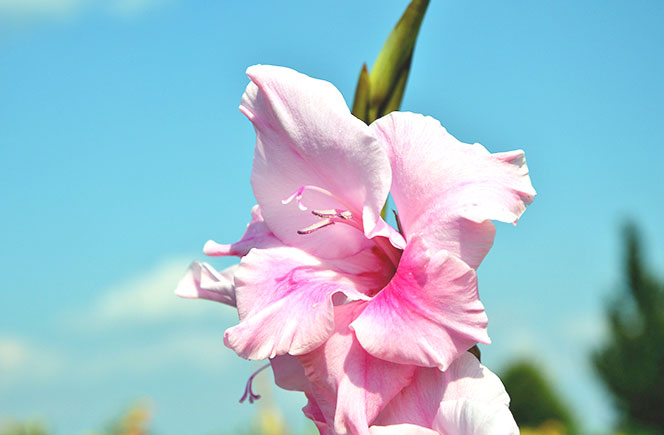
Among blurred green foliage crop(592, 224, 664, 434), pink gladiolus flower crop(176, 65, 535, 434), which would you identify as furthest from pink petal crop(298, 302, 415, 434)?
blurred green foliage crop(592, 224, 664, 434)

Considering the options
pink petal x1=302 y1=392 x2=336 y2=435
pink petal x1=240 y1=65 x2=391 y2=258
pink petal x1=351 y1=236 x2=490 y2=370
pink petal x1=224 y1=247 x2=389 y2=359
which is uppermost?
pink petal x1=240 y1=65 x2=391 y2=258

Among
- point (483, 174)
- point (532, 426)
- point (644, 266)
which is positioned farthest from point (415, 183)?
point (644, 266)

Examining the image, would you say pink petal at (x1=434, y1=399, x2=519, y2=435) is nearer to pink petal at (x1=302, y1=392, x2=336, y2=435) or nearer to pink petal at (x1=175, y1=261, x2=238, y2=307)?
pink petal at (x1=302, y1=392, x2=336, y2=435)

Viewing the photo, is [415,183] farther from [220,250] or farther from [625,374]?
[625,374]

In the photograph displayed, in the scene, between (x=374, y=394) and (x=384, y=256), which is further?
(x=384, y=256)

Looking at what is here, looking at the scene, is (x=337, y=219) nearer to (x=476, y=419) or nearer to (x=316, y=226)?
(x=316, y=226)

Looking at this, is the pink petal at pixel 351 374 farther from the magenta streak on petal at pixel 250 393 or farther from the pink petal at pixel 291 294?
the magenta streak on petal at pixel 250 393

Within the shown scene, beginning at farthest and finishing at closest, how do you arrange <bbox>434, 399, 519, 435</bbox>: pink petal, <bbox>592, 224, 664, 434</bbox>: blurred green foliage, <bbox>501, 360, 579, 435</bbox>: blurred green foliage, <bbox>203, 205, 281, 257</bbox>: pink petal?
<bbox>592, 224, 664, 434</bbox>: blurred green foliage, <bbox>501, 360, 579, 435</bbox>: blurred green foliage, <bbox>203, 205, 281, 257</bbox>: pink petal, <bbox>434, 399, 519, 435</bbox>: pink petal

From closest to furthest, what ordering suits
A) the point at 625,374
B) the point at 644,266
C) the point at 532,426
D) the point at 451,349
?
the point at 451,349 → the point at 532,426 → the point at 625,374 → the point at 644,266
